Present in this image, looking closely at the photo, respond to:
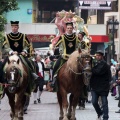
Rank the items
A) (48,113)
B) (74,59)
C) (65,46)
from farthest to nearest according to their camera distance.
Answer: (48,113), (65,46), (74,59)

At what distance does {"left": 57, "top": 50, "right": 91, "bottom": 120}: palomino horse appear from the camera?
18.0 meters

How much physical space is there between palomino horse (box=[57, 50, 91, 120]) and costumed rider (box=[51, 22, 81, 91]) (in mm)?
148

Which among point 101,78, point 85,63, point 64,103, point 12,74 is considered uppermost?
point 85,63

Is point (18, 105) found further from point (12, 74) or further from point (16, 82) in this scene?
point (12, 74)

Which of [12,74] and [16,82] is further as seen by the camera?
[16,82]

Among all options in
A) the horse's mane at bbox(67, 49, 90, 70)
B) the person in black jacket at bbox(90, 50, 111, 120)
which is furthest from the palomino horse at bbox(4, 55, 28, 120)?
the person in black jacket at bbox(90, 50, 111, 120)

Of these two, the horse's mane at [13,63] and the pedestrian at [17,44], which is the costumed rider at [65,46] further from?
the horse's mane at [13,63]

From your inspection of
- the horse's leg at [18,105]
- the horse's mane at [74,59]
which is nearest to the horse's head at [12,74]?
the horse's leg at [18,105]

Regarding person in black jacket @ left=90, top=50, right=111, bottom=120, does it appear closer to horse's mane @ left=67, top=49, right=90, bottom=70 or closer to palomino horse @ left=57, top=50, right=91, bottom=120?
palomino horse @ left=57, top=50, right=91, bottom=120

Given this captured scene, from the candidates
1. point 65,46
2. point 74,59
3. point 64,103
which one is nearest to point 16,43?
point 65,46

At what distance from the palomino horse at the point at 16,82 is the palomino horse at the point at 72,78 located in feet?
3.37

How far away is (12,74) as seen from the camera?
692 inches

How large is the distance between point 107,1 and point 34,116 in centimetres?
3770

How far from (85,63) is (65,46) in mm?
1264
